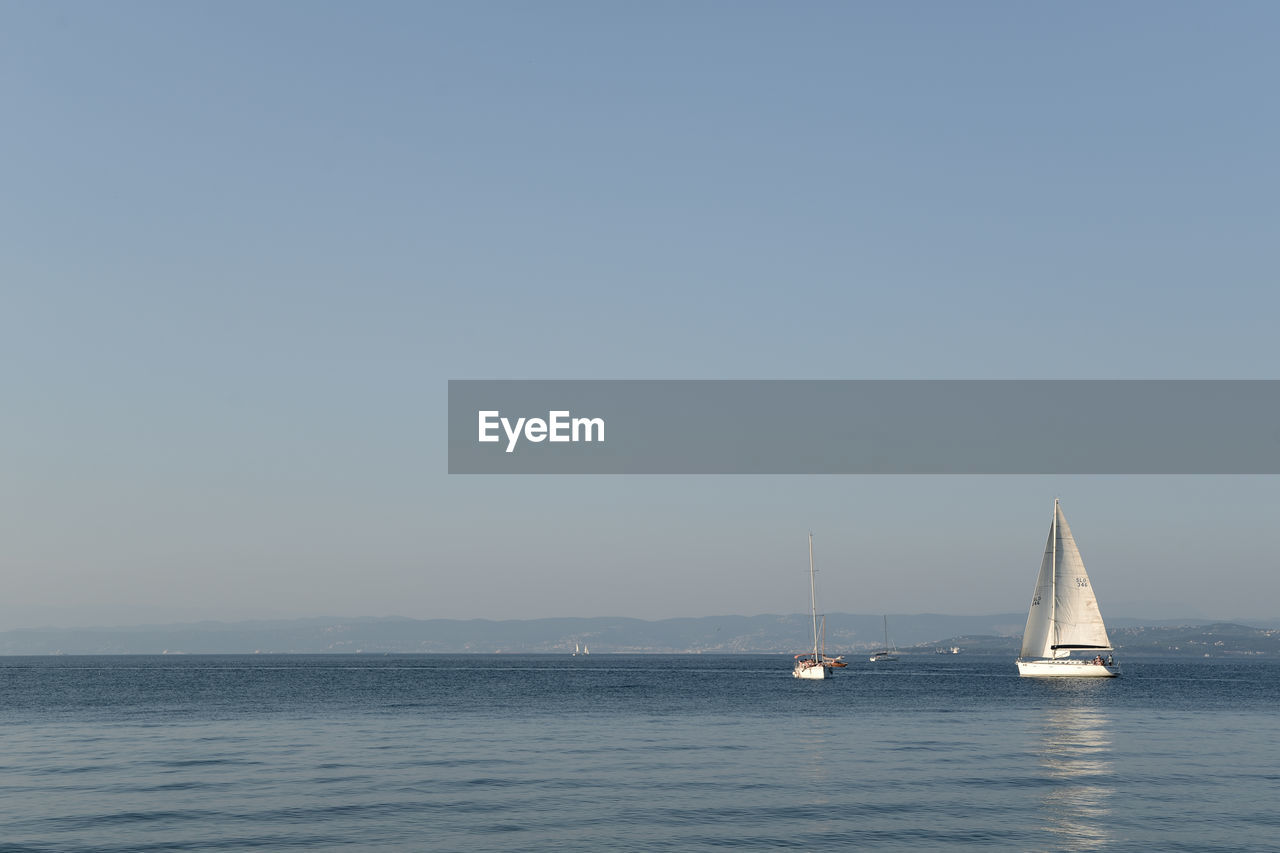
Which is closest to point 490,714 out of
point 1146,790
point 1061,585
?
A: point 1146,790

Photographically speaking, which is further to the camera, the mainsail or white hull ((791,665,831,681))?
white hull ((791,665,831,681))

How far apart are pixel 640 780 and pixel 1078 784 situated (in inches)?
774

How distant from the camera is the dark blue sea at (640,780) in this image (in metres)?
38.4

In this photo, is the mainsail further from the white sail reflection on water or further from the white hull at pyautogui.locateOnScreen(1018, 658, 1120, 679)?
the white sail reflection on water

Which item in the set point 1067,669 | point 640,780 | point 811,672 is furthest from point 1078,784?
point 811,672

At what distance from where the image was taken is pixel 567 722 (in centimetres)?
8594

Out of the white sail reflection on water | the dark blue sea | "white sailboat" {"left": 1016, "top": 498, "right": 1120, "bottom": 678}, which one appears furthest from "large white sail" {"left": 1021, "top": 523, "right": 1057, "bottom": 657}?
the white sail reflection on water

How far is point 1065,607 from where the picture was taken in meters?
154

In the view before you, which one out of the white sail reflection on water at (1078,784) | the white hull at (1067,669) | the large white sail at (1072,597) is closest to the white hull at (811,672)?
the white hull at (1067,669)

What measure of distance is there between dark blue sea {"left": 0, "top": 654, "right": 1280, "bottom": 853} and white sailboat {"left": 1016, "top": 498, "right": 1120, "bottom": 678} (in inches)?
2100

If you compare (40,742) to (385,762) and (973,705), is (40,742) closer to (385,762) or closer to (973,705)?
(385,762)

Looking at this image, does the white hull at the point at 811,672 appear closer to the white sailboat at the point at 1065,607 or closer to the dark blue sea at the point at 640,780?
the white sailboat at the point at 1065,607

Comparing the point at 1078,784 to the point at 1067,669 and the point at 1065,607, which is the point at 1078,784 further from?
the point at 1067,669

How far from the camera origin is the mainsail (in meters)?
154
